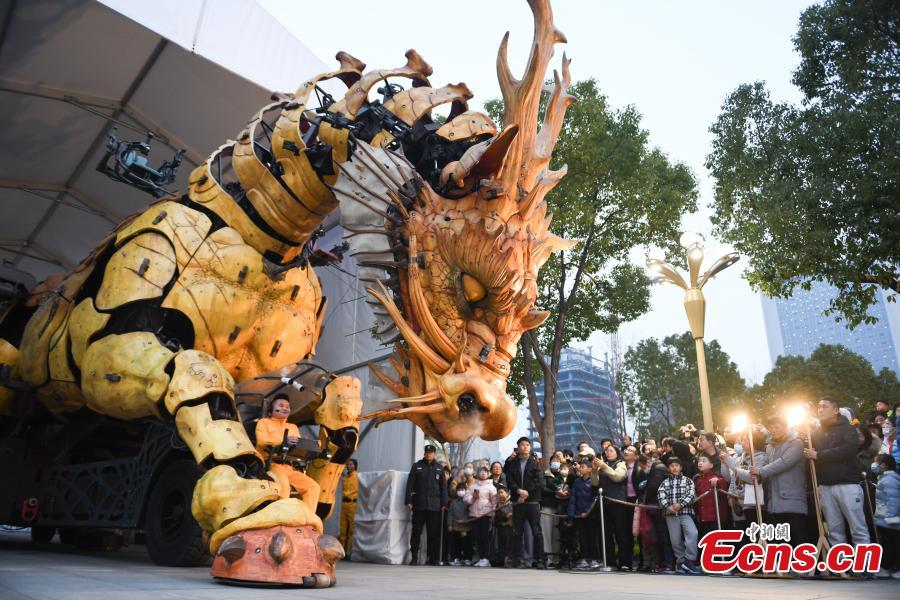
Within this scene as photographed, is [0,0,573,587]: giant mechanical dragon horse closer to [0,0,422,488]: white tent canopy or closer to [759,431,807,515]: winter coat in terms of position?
[0,0,422,488]: white tent canopy

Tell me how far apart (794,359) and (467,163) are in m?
37.0

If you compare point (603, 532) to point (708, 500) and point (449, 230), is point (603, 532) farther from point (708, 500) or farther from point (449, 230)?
point (449, 230)

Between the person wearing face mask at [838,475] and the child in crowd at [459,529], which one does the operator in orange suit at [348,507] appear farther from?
the person wearing face mask at [838,475]

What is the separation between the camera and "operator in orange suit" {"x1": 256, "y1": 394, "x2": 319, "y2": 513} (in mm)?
4539

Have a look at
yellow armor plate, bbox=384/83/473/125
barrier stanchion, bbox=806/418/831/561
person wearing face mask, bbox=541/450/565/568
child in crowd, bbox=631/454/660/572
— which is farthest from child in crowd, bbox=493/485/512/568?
yellow armor plate, bbox=384/83/473/125

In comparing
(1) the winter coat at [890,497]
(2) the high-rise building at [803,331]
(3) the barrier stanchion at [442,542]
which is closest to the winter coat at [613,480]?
(3) the barrier stanchion at [442,542]

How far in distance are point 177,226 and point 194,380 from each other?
1.24 meters

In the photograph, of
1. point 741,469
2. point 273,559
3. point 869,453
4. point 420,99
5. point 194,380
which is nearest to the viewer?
point 273,559

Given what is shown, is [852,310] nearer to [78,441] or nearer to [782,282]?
[782,282]

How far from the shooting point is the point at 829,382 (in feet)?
105

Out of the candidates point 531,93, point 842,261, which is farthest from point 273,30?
point 842,261

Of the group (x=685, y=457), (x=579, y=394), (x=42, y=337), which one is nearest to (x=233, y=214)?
(x=42, y=337)

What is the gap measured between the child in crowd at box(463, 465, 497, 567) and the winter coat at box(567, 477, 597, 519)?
1.21 m

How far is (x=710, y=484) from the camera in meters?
7.58
